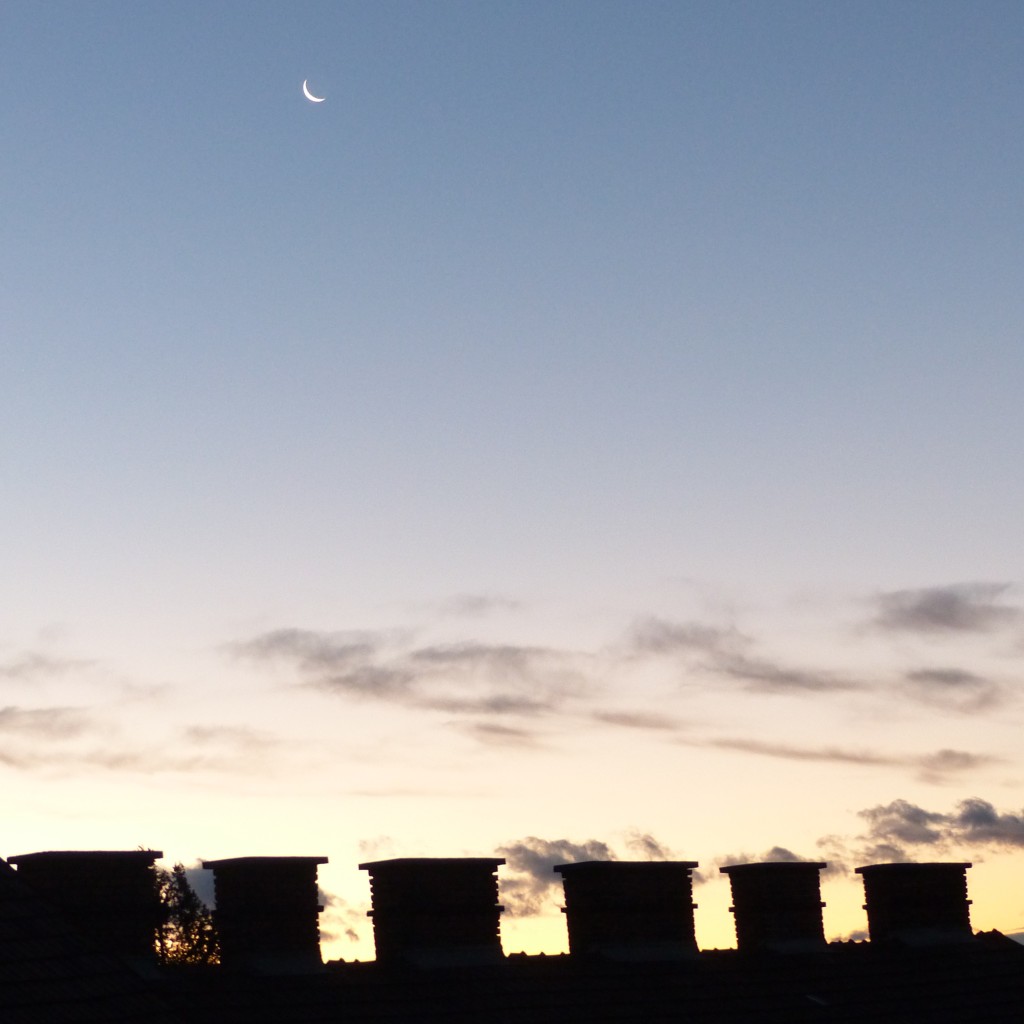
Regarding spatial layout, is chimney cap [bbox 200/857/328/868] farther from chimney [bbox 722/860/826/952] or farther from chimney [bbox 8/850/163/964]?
chimney [bbox 722/860/826/952]

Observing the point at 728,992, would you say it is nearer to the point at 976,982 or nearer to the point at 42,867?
the point at 976,982

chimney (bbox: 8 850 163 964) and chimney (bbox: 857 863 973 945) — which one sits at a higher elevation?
chimney (bbox: 8 850 163 964)

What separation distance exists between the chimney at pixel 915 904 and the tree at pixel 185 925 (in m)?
43.1

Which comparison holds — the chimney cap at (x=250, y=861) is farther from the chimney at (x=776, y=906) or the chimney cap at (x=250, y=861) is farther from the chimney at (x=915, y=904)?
the chimney at (x=915, y=904)

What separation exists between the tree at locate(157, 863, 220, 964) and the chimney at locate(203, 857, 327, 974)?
Result: 47.3 meters

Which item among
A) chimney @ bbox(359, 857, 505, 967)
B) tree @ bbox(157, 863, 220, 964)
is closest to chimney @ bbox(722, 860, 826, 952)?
chimney @ bbox(359, 857, 505, 967)

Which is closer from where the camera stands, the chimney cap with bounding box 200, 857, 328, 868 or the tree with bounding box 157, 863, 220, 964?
the chimney cap with bounding box 200, 857, 328, 868

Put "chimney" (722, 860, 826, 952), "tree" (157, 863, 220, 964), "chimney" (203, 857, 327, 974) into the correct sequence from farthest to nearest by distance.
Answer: "tree" (157, 863, 220, 964) → "chimney" (722, 860, 826, 952) → "chimney" (203, 857, 327, 974)

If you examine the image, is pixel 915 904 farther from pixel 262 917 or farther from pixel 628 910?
pixel 262 917

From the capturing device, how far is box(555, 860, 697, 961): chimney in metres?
19.2

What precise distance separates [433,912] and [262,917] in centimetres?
208

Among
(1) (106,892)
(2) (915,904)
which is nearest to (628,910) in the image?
(2) (915,904)

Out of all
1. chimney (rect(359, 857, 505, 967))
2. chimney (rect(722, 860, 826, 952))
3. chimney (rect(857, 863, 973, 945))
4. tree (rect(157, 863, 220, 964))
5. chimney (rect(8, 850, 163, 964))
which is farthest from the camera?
tree (rect(157, 863, 220, 964))

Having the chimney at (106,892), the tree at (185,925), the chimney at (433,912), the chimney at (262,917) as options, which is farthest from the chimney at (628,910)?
the tree at (185,925)
